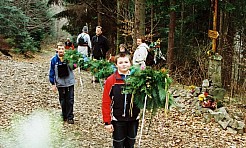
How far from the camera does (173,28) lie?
13641 millimetres

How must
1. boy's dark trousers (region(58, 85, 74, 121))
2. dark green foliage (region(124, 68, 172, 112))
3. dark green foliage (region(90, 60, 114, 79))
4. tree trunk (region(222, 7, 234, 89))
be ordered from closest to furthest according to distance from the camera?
dark green foliage (region(124, 68, 172, 112)), boy's dark trousers (region(58, 85, 74, 121)), dark green foliage (region(90, 60, 114, 79)), tree trunk (region(222, 7, 234, 89))

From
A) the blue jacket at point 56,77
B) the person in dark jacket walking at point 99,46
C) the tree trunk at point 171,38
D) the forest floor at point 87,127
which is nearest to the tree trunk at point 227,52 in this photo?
the tree trunk at point 171,38

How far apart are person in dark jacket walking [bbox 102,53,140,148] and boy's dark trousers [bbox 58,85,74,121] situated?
2.96 m

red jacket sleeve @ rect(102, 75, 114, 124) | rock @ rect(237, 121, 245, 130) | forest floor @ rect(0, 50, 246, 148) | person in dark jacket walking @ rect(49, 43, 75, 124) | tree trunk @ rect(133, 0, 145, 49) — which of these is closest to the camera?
red jacket sleeve @ rect(102, 75, 114, 124)

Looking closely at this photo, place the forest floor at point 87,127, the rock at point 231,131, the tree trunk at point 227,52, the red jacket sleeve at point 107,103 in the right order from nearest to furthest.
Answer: the red jacket sleeve at point 107,103 < the forest floor at point 87,127 < the rock at point 231,131 < the tree trunk at point 227,52

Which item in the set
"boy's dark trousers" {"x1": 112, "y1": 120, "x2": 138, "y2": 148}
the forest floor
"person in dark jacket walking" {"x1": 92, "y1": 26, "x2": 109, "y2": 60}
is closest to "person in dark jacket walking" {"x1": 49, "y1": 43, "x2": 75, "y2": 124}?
the forest floor

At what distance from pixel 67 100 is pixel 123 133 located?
3082mm

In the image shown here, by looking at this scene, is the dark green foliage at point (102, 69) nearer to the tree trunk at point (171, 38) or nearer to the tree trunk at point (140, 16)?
the tree trunk at point (140, 16)

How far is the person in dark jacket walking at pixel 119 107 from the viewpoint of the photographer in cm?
440

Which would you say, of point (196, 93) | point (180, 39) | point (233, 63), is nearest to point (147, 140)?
point (196, 93)

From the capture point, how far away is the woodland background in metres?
11.7

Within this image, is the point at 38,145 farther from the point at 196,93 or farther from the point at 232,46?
the point at 232,46

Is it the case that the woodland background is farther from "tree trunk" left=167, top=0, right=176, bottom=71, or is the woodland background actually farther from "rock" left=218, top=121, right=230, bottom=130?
"rock" left=218, top=121, right=230, bottom=130

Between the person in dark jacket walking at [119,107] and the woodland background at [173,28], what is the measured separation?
6.36 metres
